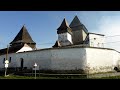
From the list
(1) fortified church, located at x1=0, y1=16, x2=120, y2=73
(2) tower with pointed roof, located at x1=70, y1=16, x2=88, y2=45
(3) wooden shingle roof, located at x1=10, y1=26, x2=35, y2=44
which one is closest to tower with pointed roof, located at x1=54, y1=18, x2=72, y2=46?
(2) tower with pointed roof, located at x1=70, y1=16, x2=88, y2=45

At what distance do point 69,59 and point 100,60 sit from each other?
5.02 m

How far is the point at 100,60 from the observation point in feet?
103

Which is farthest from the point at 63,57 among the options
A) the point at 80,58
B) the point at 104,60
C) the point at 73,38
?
the point at 73,38

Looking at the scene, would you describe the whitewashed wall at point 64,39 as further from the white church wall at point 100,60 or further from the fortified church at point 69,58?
Answer: the white church wall at point 100,60

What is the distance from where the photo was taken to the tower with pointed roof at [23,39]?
44781mm

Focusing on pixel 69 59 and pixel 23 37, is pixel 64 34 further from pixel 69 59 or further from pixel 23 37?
pixel 69 59

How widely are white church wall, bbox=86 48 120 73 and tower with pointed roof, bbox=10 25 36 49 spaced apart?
1892 cm

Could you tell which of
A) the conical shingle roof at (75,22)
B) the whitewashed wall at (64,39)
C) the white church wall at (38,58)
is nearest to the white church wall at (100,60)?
the white church wall at (38,58)

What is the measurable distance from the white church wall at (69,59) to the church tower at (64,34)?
48.2 feet

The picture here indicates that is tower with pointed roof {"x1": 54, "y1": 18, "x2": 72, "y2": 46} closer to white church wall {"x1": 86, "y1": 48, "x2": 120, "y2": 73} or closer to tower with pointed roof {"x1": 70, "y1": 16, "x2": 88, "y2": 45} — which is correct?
tower with pointed roof {"x1": 70, "y1": 16, "x2": 88, "y2": 45}

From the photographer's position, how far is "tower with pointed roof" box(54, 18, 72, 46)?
150ft

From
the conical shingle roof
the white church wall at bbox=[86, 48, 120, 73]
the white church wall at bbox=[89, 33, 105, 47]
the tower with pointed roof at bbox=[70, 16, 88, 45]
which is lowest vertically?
the white church wall at bbox=[86, 48, 120, 73]
